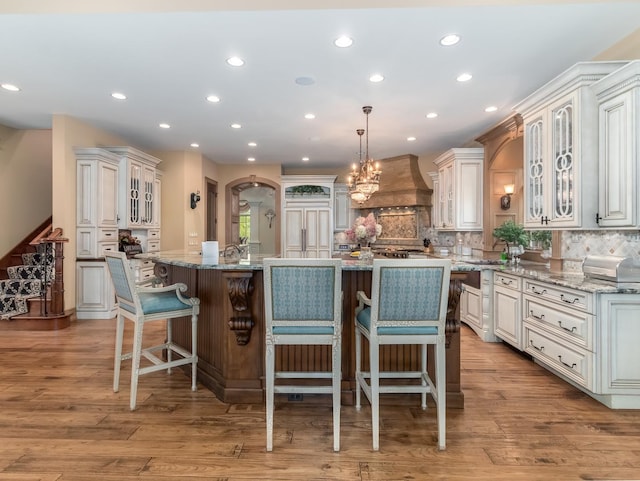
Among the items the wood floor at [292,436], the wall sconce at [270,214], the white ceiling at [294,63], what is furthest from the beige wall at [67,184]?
the wall sconce at [270,214]

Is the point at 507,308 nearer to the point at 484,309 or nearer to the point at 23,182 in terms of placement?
the point at 484,309

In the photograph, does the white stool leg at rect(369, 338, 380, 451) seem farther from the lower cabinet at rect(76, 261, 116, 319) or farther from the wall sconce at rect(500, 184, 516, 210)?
the lower cabinet at rect(76, 261, 116, 319)

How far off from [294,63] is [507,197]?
3740 millimetres

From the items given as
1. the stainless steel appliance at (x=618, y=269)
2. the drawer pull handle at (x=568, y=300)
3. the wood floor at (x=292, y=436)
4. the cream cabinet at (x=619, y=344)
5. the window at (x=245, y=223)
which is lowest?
the wood floor at (x=292, y=436)

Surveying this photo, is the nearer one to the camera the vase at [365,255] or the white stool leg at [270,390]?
the white stool leg at [270,390]

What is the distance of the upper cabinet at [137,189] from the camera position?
5621 mm

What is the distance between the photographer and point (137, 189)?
19.5ft

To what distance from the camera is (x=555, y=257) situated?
3.81 meters

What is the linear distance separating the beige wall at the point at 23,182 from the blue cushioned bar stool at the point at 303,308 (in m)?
5.93

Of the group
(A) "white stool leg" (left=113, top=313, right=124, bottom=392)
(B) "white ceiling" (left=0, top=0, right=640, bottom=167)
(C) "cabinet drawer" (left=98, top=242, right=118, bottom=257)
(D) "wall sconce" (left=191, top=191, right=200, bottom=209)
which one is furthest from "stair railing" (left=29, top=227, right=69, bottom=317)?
(A) "white stool leg" (left=113, top=313, right=124, bottom=392)

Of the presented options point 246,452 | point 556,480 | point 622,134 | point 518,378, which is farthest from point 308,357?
point 622,134

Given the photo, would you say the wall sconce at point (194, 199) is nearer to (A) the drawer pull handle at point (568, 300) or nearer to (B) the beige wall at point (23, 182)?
(B) the beige wall at point (23, 182)

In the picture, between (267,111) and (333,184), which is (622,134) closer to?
(267,111)

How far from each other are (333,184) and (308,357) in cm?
590
